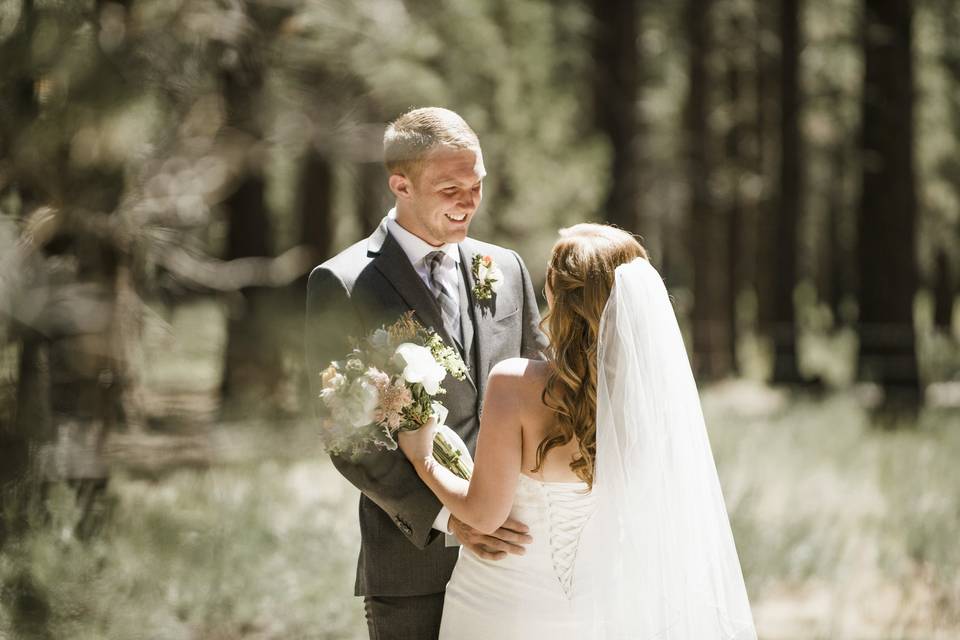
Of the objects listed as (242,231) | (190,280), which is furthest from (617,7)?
(190,280)

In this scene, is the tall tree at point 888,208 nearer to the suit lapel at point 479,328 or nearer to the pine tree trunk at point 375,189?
the pine tree trunk at point 375,189

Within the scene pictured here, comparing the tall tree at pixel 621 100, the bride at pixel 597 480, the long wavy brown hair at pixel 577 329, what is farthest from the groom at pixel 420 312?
the tall tree at pixel 621 100

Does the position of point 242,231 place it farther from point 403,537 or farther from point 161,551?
point 161,551

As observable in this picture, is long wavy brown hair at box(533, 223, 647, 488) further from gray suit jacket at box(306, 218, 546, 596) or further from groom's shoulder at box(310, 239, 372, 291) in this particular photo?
groom's shoulder at box(310, 239, 372, 291)

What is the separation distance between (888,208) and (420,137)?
38.8 ft

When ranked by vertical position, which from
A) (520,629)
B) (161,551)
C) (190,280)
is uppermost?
(190,280)

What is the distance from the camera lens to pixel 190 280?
305 cm

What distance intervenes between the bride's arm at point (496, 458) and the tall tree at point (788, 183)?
533 inches

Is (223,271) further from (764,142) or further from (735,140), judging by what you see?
(764,142)

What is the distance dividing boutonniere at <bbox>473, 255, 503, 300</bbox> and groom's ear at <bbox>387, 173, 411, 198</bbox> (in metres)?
0.35

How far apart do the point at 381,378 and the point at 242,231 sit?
7364mm

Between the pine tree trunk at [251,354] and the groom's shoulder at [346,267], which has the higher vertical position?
the groom's shoulder at [346,267]

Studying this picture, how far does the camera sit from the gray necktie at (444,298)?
10.9 feet

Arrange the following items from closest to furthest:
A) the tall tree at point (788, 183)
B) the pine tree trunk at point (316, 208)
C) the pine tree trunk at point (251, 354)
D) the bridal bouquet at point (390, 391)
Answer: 1. the pine tree trunk at point (251, 354)
2. the bridal bouquet at point (390, 391)
3. the pine tree trunk at point (316, 208)
4. the tall tree at point (788, 183)
